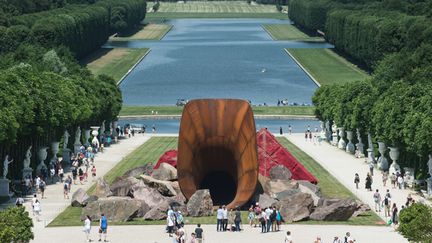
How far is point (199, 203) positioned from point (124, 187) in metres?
6.37

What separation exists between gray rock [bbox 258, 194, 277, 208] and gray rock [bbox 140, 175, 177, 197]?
5018 millimetres

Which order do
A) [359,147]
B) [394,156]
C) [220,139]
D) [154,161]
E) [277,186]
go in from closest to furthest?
[220,139], [277,186], [394,156], [154,161], [359,147]

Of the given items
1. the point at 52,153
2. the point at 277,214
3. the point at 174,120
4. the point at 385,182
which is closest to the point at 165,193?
the point at 277,214

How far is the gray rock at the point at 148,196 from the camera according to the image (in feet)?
230

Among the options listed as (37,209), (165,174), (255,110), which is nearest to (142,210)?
(37,209)

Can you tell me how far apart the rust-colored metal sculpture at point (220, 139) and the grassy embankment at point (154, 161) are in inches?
71.4

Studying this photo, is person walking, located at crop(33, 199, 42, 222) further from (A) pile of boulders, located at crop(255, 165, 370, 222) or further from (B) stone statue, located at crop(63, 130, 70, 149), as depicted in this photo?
(B) stone statue, located at crop(63, 130, 70, 149)

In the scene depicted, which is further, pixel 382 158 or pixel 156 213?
pixel 382 158

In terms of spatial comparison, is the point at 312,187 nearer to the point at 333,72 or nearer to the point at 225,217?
the point at 225,217

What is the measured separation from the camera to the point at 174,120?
13988 cm

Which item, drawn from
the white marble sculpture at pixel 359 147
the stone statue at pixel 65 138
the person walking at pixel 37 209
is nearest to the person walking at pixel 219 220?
the person walking at pixel 37 209

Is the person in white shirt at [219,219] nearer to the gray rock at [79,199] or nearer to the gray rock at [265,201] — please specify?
the gray rock at [265,201]

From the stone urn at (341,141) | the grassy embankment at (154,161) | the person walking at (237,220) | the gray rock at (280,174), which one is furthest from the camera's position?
the stone urn at (341,141)

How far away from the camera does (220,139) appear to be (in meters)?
68.5
